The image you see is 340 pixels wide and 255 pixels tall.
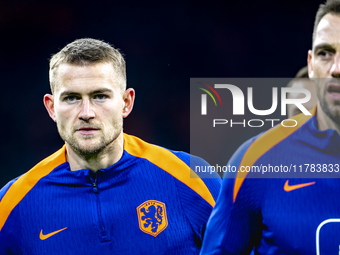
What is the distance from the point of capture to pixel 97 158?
1.99 meters

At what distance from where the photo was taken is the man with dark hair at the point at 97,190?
6.13 ft

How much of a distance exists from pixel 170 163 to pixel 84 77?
2.00 ft

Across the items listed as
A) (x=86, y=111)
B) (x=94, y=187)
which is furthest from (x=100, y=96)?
(x=94, y=187)

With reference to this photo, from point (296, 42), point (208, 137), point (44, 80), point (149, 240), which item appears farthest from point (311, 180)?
point (44, 80)

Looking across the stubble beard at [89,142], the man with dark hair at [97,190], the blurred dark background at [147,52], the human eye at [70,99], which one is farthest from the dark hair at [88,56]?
the blurred dark background at [147,52]

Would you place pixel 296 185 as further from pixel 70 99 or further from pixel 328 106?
pixel 70 99

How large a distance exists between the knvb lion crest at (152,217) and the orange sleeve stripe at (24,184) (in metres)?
0.49

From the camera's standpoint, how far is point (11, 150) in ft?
11.2

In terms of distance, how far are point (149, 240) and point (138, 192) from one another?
242 millimetres

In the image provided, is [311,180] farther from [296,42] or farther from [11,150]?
[11,150]

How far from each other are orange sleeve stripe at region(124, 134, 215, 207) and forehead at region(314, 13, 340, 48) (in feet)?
2.83

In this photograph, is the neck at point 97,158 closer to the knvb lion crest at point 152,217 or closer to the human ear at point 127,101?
the human ear at point 127,101

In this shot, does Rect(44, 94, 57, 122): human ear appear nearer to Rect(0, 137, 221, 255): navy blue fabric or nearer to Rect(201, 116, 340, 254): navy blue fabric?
Rect(0, 137, 221, 255): navy blue fabric

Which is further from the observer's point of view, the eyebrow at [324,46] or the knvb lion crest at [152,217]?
the knvb lion crest at [152,217]
